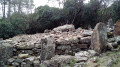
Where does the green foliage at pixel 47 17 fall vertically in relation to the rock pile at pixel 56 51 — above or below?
above

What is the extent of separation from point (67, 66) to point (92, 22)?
30.1 ft

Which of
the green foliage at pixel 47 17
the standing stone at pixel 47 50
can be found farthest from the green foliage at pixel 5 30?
the standing stone at pixel 47 50

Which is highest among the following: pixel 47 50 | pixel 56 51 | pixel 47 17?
pixel 47 17

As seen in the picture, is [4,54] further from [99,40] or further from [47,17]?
[47,17]

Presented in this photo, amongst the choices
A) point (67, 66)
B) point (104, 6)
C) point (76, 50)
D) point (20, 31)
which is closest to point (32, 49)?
point (76, 50)

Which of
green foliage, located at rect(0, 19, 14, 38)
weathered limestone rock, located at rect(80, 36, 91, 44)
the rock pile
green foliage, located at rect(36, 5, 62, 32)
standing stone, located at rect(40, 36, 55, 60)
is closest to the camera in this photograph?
the rock pile

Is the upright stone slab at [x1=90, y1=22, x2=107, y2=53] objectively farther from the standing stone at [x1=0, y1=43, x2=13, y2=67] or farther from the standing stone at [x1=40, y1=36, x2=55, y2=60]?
the standing stone at [x1=0, y1=43, x2=13, y2=67]

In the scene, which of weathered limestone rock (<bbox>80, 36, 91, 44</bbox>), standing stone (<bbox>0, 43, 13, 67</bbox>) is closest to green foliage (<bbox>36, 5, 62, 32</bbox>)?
standing stone (<bbox>0, 43, 13, 67</bbox>)

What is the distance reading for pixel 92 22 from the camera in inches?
498

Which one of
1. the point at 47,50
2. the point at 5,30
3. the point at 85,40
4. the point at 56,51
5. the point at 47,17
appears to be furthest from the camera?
the point at 47,17

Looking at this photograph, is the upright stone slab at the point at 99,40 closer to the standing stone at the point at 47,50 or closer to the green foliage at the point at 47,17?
the standing stone at the point at 47,50

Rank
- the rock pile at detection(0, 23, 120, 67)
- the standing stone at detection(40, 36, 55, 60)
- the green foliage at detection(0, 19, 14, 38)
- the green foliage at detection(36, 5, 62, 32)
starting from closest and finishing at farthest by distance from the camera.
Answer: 1. the rock pile at detection(0, 23, 120, 67)
2. the standing stone at detection(40, 36, 55, 60)
3. the green foliage at detection(0, 19, 14, 38)
4. the green foliage at detection(36, 5, 62, 32)

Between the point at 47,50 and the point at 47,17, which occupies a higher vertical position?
the point at 47,17

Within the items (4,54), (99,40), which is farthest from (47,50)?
(4,54)
